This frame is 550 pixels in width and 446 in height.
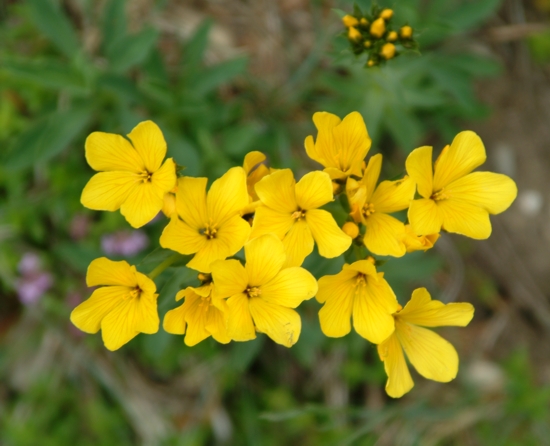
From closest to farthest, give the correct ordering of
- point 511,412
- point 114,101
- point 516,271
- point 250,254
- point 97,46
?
point 250,254
point 114,101
point 97,46
point 511,412
point 516,271

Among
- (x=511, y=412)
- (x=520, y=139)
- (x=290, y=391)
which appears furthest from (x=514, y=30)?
(x=290, y=391)

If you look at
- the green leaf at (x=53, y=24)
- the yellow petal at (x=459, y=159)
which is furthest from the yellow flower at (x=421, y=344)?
the green leaf at (x=53, y=24)

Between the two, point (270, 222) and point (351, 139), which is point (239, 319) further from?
point (351, 139)

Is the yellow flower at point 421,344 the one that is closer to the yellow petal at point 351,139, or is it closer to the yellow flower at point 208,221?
the yellow petal at point 351,139

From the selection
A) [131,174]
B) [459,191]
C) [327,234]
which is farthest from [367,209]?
[131,174]

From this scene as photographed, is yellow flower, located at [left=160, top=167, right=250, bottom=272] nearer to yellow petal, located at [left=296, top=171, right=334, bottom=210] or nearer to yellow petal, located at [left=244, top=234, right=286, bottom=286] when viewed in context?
yellow petal, located at [left=244, top=234, right=286, bottom=286]

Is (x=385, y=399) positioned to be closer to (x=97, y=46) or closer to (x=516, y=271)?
(x=516, y=271)

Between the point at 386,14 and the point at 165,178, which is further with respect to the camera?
the point at 386,14
